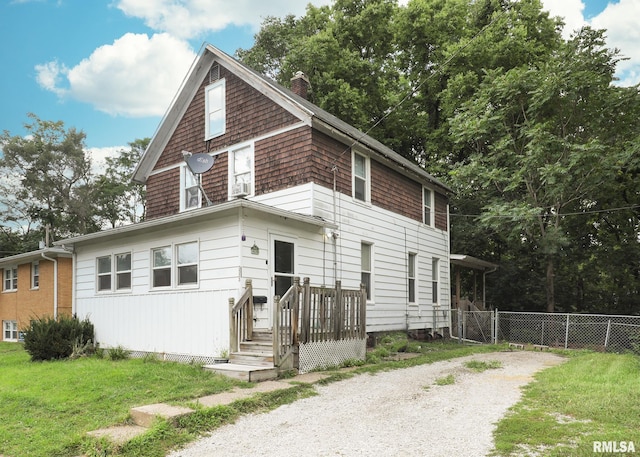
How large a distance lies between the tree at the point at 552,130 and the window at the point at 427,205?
3.86ft

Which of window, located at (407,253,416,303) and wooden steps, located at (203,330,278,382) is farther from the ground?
window, located at (407,253,416,303)

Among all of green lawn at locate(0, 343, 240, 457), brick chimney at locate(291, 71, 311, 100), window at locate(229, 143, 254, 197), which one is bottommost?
green lawn at locate(0, 343, 240, 457)

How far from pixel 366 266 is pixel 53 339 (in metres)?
8.00

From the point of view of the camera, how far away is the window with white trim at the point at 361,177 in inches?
523

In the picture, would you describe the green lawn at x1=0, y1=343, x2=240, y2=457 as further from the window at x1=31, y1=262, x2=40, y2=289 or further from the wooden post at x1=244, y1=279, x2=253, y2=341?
the window at x1=31, y1=262, x2=40, y2=289

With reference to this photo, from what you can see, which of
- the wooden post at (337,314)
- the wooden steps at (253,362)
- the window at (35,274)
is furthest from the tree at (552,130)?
the window at (35,274)

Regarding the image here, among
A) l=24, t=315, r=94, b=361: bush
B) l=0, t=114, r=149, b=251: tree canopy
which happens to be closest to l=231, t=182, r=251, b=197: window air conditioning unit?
l=24, t=315, r=94, b=361: bush

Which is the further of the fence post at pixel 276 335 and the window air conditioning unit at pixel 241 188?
the window air conditioning unit at pixel 241 188

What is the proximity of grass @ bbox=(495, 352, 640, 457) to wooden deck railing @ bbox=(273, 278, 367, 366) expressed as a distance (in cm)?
369

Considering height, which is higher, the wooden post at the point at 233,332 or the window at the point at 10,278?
the window at the point at 10,278

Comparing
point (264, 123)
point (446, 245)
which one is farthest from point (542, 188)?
point (264, 123)

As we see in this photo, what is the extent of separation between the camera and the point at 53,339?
11.0 meters

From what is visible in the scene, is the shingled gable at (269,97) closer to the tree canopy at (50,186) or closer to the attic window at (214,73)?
the attic window at (214,73)

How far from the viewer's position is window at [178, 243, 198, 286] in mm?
10398
